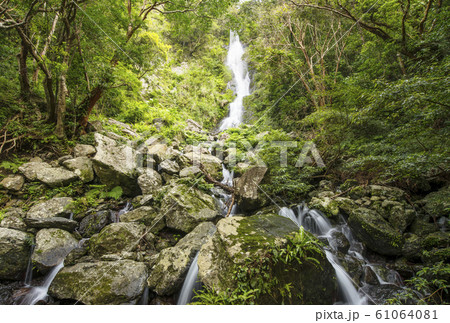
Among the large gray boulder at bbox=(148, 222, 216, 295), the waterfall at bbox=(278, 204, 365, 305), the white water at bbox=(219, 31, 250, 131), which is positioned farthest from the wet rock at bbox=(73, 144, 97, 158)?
the white water at bbox=(219, 31, 250, 131)

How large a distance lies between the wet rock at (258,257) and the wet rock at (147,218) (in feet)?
7.75

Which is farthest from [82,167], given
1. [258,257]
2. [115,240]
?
[258,257]

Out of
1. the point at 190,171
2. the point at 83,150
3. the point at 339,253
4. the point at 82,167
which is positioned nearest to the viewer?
the point at 339,253

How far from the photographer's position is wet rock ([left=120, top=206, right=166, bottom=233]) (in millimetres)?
4859

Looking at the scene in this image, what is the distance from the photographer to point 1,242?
3541mm

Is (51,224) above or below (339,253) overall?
above

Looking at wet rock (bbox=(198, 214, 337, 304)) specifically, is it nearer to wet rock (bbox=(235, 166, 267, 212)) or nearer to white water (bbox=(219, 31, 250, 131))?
wet rock (bbox=(235, 166, 267, 212))

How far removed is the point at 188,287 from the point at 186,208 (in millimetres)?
2195

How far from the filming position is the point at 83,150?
21.6 ft

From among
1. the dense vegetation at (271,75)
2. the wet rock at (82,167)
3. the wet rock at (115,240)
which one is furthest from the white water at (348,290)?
the wet rock at (82,167)

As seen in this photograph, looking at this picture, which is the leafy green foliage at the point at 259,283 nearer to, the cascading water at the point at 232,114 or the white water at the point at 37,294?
the cascading water at the point at 232,114

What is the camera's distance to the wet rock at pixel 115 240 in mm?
3954

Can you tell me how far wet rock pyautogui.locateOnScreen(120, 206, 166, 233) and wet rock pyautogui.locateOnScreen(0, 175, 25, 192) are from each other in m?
2.99

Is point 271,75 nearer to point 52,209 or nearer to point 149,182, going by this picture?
point 149,182
